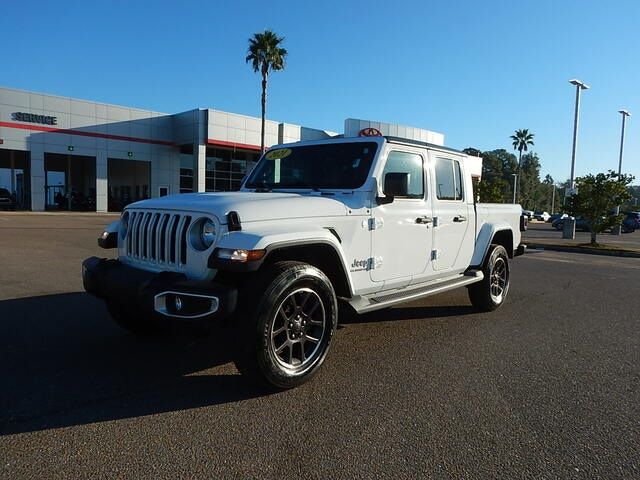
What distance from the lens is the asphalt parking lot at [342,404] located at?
106 inches

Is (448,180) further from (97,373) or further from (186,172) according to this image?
(186,172)

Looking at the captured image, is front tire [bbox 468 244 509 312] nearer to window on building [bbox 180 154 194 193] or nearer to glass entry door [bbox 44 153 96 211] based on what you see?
glass entry door [bbox 44 153 96 211]

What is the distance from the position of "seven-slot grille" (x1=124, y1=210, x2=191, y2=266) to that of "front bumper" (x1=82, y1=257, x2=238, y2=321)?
199mm

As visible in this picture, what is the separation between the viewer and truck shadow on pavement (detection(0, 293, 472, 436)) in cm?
327

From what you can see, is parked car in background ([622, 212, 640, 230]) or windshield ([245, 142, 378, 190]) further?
parked car in background ([622, 212, 640, 230])

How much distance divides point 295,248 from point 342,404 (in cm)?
123

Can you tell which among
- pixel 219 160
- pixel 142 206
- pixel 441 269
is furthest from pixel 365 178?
pixel 219 160

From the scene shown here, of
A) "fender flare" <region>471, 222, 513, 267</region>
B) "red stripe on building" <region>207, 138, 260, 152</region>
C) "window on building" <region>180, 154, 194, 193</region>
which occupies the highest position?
"red stripe on building" <region>207, 138, 260, 152</region>

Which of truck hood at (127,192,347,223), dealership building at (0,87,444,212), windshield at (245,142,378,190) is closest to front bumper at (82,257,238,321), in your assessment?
truck hood at (127,192,347,223)

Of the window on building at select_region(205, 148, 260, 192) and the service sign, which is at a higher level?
the service sign

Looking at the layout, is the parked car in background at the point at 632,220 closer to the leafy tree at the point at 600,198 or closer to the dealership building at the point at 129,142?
the dealership building at the point at 129,142

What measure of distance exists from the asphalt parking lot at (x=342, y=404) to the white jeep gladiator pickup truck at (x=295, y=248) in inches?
15.0

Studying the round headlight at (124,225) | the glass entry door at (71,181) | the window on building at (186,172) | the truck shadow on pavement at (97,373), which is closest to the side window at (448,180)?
the truck shadow on pavement at (97,373)

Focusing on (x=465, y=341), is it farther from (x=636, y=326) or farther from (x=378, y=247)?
(x=636, y=326)
